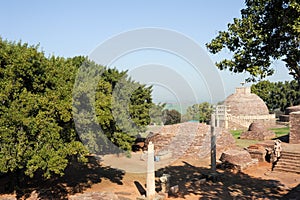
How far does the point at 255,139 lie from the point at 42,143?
25.3 meters

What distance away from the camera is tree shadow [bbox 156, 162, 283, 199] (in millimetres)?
13719

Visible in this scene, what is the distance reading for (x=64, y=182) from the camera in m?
15.3

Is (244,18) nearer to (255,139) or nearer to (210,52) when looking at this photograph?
(210,52)

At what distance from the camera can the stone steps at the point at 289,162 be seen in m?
17.9

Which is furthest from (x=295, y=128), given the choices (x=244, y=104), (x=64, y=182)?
(x=244, y=104)

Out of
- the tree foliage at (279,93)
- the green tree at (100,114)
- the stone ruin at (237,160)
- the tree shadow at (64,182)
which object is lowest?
the tree shadow at (64,182)

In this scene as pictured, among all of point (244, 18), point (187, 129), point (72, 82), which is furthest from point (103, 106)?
point (187, 129)

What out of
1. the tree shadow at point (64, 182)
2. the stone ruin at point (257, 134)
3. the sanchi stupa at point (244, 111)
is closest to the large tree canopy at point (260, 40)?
the tree shadow at point (64, 182)

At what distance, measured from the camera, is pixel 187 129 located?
25.2m

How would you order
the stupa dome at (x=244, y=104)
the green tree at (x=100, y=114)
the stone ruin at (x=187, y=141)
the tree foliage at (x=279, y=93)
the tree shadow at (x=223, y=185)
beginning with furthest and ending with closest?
the tree foliage at (x=279, y=93), the stupa dome at (x=244, y=104), the stone ruin at (x=187, y=141), the tree shadow at (x=223, y=185), the green tree at (x=100, y=114)

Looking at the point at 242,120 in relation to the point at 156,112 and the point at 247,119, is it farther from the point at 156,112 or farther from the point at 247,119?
the point at 156,112

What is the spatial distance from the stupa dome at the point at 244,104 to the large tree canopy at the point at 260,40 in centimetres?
3472

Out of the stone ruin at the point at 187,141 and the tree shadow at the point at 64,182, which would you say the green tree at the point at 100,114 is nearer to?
the tree shadow at the point at 64,182

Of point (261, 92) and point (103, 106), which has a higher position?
point (261, 92)
